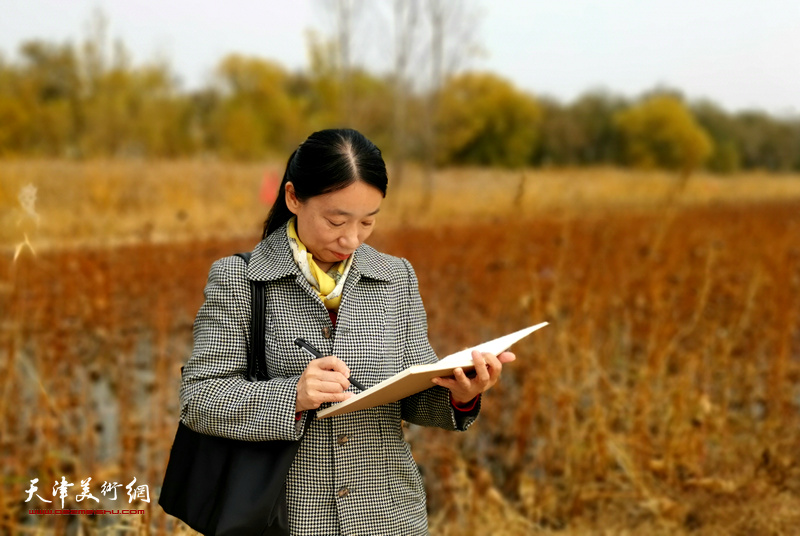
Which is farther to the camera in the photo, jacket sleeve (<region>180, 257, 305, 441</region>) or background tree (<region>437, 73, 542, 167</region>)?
background tree (<region>437, 73, 542, 167</region>)

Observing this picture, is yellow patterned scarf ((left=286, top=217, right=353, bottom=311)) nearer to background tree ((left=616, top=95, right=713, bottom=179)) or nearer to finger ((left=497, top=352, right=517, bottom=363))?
finger ((left=497, top=352, right=517, bottom=363))

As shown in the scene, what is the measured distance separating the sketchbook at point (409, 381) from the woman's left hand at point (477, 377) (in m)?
0.01

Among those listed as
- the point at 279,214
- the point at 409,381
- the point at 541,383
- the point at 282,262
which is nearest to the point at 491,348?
the point at 409,381

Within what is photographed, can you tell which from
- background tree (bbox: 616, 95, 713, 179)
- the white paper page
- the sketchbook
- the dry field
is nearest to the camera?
the sketchbook

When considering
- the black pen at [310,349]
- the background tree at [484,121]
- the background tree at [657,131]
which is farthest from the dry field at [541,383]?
the background tree at [657,131]

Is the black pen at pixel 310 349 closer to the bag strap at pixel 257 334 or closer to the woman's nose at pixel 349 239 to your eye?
the bag strap at pixel 257 334

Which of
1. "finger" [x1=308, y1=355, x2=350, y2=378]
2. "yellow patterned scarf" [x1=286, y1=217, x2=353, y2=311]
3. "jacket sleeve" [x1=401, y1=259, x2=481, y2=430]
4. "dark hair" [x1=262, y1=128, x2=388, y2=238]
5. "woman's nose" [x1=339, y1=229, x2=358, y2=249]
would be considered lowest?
"jacket sleeve" [x1=401, y1=259, x2=481, y2=430]

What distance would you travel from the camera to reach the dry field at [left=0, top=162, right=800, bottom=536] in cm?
281

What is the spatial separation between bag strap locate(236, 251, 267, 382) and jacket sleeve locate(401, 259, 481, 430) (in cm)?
28

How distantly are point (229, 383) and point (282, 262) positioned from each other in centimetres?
24

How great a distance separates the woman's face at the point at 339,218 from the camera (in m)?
1.40

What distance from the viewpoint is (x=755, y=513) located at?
2.62 m

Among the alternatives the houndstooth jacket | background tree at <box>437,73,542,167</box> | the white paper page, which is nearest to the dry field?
the houndstooth jacket

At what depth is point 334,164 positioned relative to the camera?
4.58 ft
